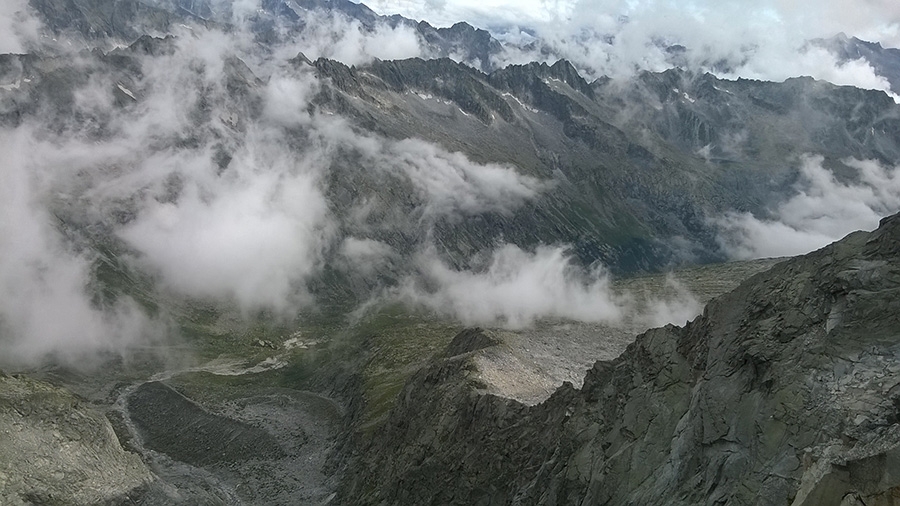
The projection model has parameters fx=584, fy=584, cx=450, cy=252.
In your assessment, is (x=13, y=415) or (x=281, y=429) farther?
(x=281, y=429)

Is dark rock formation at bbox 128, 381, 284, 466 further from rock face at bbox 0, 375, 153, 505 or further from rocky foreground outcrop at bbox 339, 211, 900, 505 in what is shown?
rocky foreground outcrop at bbox 339, 211, 900, 505

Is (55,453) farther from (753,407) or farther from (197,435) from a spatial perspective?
(753,407)

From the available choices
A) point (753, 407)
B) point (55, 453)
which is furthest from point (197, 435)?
point (753, 407)

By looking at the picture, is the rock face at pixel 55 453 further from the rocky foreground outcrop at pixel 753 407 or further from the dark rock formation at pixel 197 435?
the rocky foreground outcrop at pixel 753 407

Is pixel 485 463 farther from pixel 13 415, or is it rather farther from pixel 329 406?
pixel 329 406

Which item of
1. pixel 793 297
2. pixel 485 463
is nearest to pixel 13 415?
pixel 485 463

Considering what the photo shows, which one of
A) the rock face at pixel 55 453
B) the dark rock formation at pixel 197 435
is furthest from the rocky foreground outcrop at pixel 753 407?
the dark rock formation at pixel 197 435

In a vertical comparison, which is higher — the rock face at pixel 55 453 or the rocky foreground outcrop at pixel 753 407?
the rocky foreground outcrop at pixel 753 407
